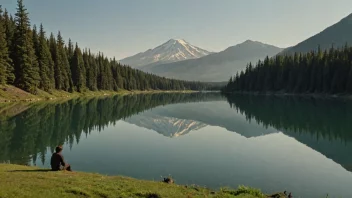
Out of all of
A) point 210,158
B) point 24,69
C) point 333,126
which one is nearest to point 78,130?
point 210,158

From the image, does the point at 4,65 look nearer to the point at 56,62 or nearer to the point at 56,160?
the point at 56,62

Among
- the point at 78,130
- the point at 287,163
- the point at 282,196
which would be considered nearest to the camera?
the point at 282,196

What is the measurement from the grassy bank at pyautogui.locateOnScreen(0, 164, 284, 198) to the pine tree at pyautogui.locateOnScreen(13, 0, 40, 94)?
85683mm

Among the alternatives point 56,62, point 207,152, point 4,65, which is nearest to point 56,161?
point 207,152

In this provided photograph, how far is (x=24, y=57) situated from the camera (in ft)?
324

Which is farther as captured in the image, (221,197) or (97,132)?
(97,132)

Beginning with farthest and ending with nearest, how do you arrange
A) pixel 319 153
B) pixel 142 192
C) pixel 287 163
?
pixel 319 153
pixel 287 163
pixel 142 192

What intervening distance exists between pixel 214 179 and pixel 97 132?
29.3 m

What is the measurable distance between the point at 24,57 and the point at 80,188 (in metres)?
94.3

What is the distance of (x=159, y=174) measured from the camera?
2706 centimetres

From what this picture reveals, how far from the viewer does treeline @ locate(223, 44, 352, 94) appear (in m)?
137

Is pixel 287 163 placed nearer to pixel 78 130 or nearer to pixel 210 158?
pixel 210 158

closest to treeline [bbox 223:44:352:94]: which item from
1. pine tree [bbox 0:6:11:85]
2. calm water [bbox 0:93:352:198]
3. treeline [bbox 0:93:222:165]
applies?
calm water [bbox 0:93:352:198]

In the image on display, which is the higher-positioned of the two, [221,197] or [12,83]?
[12,83]
